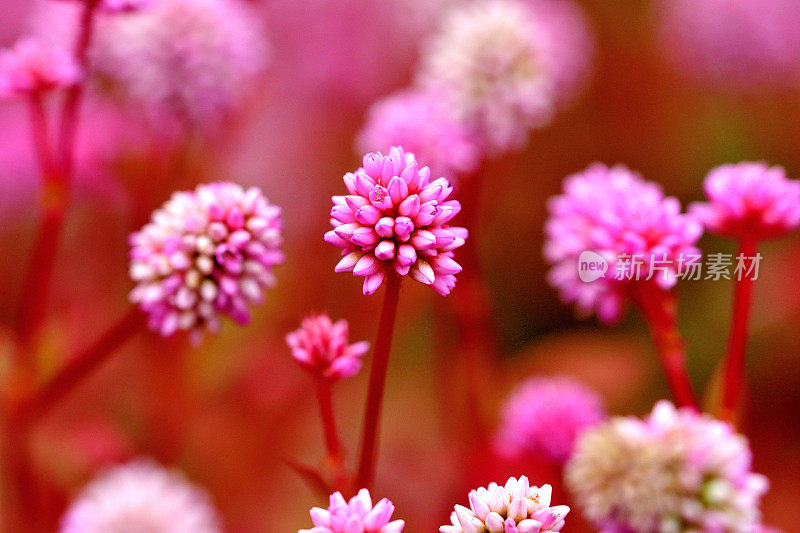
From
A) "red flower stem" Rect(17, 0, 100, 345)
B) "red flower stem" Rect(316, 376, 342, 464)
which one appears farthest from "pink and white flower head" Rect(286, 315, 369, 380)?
"red flower stem" Rect(17, 0, 100, 345)

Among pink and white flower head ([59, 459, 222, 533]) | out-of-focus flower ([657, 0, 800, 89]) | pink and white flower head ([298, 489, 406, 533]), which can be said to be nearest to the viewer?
pink and white flower head ([298, 489, 406, 533])

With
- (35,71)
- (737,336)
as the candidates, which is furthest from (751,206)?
(35,71)

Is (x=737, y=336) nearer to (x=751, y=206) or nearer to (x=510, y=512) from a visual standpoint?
(x=751, y=206)

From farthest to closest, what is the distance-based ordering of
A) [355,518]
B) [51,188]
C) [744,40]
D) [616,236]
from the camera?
[744,40], [51,188], [616,236], [355,518]

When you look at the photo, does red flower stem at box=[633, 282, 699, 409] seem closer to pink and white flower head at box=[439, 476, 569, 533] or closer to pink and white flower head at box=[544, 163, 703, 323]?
pink and white flower head at box=[544, 163, 703, 323]

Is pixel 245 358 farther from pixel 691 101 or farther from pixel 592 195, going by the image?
pixel 691 101

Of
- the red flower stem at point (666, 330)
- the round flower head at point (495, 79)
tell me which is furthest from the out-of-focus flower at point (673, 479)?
the round flower head at point (495, 79)
